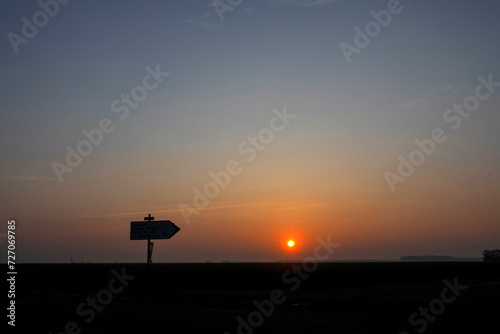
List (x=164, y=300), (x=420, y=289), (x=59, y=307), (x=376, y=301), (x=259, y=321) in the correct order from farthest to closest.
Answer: (x=420, y=289) < (x=164, y=300) < (x=376, y=301) < (x=59, y=307) < (x=259, y=321)

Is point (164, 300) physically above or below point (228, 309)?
above

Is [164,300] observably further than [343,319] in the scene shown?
Yes

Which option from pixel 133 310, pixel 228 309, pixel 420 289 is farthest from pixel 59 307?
pixel 420 289

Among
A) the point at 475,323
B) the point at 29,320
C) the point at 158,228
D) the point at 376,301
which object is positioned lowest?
the point at 475,323

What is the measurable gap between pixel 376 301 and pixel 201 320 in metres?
8.55

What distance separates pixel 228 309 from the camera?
60.4 ft

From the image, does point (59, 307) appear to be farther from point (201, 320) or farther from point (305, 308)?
point (305, 308)

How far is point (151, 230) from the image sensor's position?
1356 inches

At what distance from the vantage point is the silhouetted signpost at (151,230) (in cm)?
3372

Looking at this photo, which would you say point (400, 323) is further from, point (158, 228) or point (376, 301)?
point (158, 228)

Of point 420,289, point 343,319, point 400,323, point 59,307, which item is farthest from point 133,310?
point 420,289

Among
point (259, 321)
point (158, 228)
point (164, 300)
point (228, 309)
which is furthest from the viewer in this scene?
point (158, 228)

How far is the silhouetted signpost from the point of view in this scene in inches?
1328

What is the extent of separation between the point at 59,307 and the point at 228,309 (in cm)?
646
